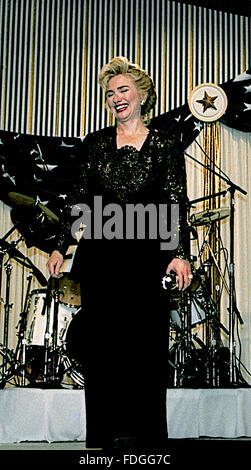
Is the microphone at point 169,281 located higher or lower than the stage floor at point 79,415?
higher

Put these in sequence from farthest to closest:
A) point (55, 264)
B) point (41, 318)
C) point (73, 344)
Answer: point (41, 318) < point (73, 344) < point (55, 264)

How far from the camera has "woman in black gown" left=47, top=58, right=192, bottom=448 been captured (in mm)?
2227

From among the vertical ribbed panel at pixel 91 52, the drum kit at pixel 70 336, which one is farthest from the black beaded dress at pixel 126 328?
the vertical ribbed panel at pixel 91 52

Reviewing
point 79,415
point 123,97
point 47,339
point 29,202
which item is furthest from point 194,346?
point 123,97

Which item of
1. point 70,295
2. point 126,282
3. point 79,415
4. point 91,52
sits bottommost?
point 79,415

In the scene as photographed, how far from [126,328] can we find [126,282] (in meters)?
0.15

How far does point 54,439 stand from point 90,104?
3.73 metres

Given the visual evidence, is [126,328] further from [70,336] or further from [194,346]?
[194,346]

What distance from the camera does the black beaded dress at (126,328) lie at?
87.5 inches

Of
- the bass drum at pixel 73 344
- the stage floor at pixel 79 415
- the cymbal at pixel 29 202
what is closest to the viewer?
the stage floor at pixel 79 415

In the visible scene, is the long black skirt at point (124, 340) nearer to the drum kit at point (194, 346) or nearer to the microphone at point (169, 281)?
the microphone at point (169, 281)

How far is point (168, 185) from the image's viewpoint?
241cm

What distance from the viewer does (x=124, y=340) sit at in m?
2.25

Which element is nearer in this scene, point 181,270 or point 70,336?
point 181,270
